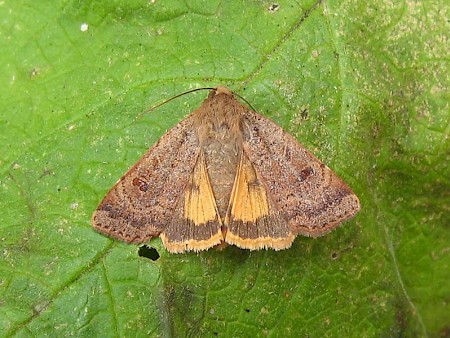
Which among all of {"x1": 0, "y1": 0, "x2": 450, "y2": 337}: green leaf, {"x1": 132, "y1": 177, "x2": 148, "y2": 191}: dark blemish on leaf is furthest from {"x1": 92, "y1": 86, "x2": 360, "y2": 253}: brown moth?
{"x1": 0, "y1": 0, "x2": 450, "y2": 337}: green leaf

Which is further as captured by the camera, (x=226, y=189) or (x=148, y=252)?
(x=226, y=189)

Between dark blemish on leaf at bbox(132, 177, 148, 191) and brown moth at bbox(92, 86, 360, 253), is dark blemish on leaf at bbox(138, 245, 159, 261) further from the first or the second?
dark blemish on leaf at bbox(132, 177, 148, 191)

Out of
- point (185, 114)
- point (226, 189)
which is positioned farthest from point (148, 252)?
point (185, 114)

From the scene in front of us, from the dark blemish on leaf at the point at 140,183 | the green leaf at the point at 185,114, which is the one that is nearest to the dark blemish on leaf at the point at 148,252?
the green leaf at the point at 185,114

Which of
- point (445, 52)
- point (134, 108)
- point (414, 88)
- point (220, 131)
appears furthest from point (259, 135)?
point (445, 52)

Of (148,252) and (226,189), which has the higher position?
(226,189)

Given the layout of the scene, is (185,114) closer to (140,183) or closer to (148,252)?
(140,183)
